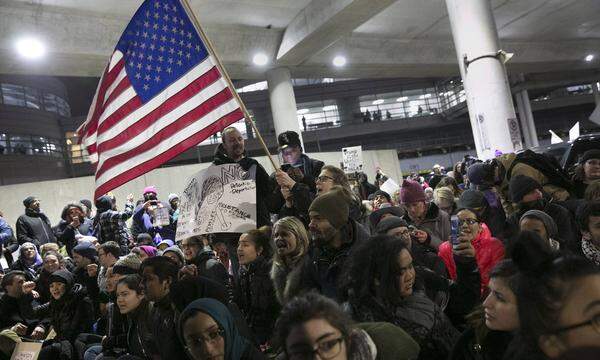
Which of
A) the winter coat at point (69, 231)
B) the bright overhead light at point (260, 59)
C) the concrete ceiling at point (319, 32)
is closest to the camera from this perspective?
the winter coat at point (69, 231)

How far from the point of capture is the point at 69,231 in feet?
27.7

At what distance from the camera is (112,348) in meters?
4.45

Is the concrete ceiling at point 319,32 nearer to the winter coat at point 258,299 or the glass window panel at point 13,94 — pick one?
the winter coat at point 258,299

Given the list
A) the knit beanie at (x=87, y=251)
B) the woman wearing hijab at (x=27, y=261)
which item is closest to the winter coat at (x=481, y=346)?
the knit beanie at (x=87, y=251)

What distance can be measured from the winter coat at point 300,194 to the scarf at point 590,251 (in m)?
2.16

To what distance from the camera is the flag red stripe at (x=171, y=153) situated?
4.44m

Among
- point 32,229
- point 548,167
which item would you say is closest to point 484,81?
point 548,167

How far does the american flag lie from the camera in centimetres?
451

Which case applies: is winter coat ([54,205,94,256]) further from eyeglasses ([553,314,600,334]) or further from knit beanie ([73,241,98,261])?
eyeglasses ([553,314,600,334])

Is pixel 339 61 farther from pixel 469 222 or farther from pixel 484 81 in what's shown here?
pixel 469 222

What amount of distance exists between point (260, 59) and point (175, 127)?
1006cm

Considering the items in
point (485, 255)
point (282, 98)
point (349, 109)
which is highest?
point (349, 109)

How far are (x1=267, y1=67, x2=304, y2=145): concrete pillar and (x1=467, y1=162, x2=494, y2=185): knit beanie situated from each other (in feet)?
32.1

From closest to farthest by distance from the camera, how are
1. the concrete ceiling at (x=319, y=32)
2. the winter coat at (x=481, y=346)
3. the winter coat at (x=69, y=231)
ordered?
1. the winter coat at (x=481, y=346)
2. the winter coat at (x=69, y=231)
3. the concrete ceiling at (x=319, y=32)
